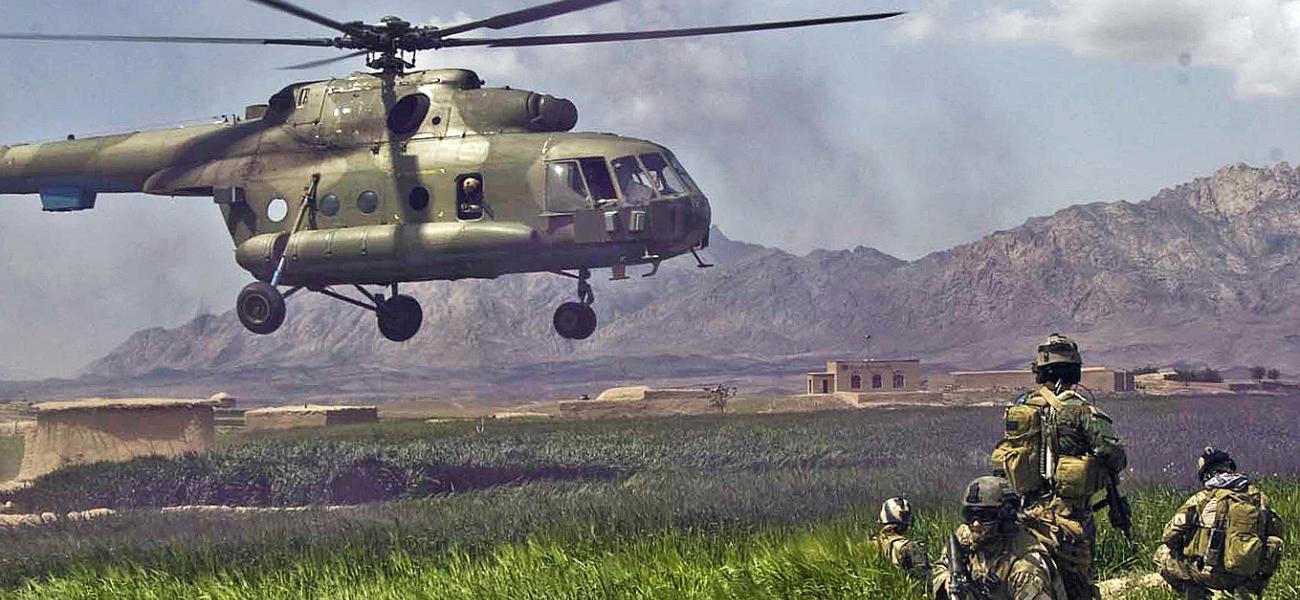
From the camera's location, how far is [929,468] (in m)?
25.4

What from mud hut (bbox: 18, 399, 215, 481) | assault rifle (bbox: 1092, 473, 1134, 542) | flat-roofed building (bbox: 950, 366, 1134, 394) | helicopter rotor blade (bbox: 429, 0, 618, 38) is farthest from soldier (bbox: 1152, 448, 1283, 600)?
flat-roofed building (bbox: 950, 366, 1134, 394)

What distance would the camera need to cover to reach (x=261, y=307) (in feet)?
71.1

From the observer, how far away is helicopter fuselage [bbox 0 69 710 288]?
20.8 metres

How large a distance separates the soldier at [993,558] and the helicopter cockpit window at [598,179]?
13.5 meters

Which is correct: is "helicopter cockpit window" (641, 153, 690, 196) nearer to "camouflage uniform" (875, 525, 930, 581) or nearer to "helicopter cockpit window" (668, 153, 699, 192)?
"helicopter cockpit window" (668, 153, 699, 192)

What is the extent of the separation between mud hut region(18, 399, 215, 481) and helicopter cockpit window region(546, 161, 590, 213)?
14.3m

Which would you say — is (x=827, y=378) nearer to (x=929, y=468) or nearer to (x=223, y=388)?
(x=223, y=388)

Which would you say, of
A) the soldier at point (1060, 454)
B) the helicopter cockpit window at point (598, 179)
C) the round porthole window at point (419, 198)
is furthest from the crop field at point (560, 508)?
the round porthole window at point (419, 198)

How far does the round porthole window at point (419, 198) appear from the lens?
21.4 m

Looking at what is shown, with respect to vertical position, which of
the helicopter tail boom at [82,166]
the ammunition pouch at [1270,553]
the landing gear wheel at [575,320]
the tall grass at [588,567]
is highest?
the helicopter tail boom at [82,166]

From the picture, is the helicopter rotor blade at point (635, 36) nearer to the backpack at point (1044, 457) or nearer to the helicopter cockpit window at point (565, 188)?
the helicopter cockpit window at point (565, 188)

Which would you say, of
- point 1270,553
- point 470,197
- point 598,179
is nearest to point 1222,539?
point 1270,553

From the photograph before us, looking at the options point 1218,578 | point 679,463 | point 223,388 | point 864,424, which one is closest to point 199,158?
point 679,463

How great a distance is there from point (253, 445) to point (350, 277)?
1330 cm
